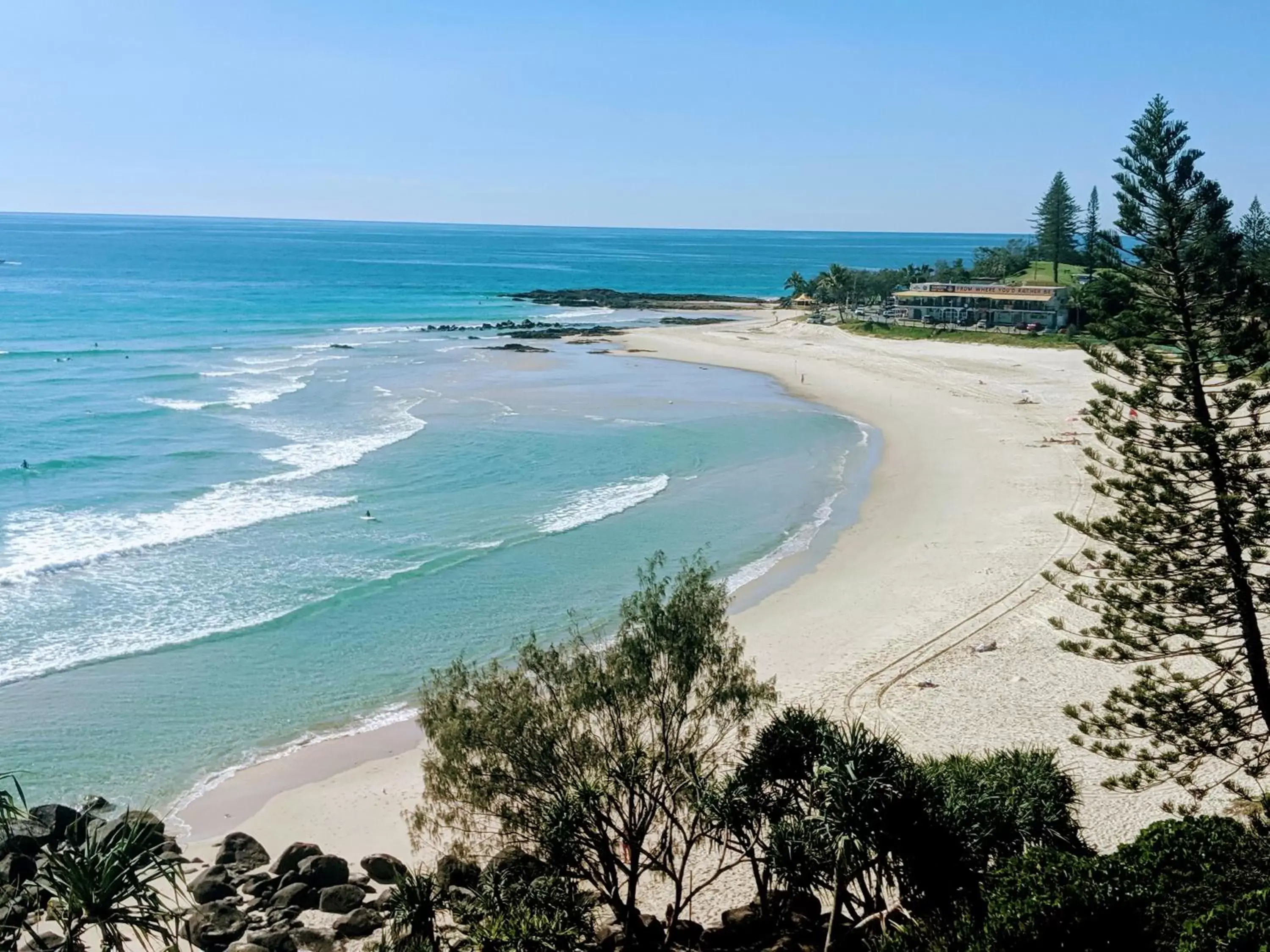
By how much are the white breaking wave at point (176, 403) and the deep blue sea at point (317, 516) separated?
0.23 m

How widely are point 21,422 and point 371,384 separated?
1724 cm

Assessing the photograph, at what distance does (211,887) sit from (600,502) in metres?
21.0

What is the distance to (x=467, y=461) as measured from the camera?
39750 millimetres

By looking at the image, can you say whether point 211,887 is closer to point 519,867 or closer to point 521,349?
point 519,867

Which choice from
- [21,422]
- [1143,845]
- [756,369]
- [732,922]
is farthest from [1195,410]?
[756,369]

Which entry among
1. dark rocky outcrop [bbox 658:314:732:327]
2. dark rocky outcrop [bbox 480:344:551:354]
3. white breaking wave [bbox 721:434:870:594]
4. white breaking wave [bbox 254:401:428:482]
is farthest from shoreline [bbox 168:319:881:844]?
dark rocky outcrop [bbox 658:314:732:327]

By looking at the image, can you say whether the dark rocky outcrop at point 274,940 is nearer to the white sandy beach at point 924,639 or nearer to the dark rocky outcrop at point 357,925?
the dark rocky outcrop at point 357,925

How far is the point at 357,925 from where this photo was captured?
14109mm

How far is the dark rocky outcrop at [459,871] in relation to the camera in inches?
553

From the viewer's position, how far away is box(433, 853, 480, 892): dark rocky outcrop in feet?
46.1

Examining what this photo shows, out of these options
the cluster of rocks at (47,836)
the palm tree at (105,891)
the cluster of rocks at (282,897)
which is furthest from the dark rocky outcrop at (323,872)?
the palm tree at (105,891)

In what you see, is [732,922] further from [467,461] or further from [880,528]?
[467,461]

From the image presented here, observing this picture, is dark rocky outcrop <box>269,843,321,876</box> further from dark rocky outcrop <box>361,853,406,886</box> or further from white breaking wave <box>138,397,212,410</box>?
white breaking wave <box>138,397,212,410</box>

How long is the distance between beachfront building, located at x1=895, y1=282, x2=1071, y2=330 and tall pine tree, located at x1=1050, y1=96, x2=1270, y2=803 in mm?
A: 56738
